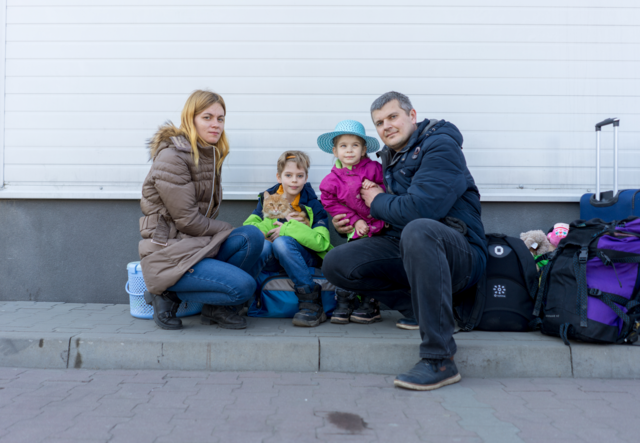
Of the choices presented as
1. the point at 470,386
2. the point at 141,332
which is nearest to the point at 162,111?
the point at 141,332

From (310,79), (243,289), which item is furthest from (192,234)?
(310,79)

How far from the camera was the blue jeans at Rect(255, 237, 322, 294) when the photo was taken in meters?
3.49

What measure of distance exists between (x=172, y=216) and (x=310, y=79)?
6.43 ft

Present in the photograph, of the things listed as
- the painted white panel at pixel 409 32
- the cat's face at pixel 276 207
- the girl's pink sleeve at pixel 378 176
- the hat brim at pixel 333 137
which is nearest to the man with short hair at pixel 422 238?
the girl's pink sleeve at pixel 378 176

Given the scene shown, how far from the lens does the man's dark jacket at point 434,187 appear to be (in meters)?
2.87

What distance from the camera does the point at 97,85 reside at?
4.32m

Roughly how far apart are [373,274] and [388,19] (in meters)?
2.47

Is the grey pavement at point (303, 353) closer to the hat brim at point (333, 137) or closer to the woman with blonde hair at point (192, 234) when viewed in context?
the woman with blonde hair at point (192, 234)

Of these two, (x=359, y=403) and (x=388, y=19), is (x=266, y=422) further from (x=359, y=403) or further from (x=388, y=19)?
(x=388, y=19)

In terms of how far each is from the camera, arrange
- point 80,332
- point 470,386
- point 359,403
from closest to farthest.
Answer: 1. point 359,403
2. point 470,386
3. point 80,332

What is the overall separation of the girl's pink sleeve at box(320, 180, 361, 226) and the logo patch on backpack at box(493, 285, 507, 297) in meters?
1.09

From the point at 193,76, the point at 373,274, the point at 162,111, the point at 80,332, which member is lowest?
the point at 80,332

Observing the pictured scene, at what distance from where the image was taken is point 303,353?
9.73ft

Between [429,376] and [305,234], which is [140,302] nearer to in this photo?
[305,234]
